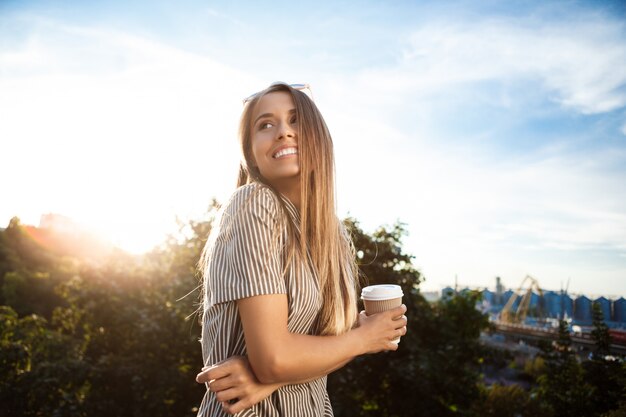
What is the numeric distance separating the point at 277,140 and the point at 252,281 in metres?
0.71

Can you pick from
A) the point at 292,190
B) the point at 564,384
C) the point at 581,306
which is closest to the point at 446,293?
the point at 564,384

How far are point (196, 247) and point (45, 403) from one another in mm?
3897

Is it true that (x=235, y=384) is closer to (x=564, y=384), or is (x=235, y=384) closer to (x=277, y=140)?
(x=277, y=140)

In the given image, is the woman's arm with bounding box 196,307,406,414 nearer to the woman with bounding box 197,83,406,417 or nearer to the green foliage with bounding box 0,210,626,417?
the woman with bounding box 197,83,406,417

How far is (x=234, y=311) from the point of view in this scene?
1.46 m

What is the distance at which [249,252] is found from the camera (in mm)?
1396

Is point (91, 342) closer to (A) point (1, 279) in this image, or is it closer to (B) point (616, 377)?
(B) point (616, 377)

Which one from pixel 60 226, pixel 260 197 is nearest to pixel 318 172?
pixel 260 197

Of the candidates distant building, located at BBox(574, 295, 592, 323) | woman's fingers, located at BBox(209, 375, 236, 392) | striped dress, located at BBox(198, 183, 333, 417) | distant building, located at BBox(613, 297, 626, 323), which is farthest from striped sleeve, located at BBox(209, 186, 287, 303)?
distant building, located at BBox(574, 295, 592, 323)

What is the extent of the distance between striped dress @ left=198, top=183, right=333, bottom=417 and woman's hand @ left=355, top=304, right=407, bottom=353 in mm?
238

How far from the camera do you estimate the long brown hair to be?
1.68m

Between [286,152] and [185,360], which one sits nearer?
[286,152]

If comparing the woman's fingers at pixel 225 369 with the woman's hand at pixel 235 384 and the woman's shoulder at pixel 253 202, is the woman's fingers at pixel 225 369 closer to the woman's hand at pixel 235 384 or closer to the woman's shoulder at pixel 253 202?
the woman's hand at pixel 235 384

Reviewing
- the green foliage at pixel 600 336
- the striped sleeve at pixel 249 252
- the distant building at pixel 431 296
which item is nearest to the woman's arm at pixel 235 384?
the striped sleeve at pixel 249 252
